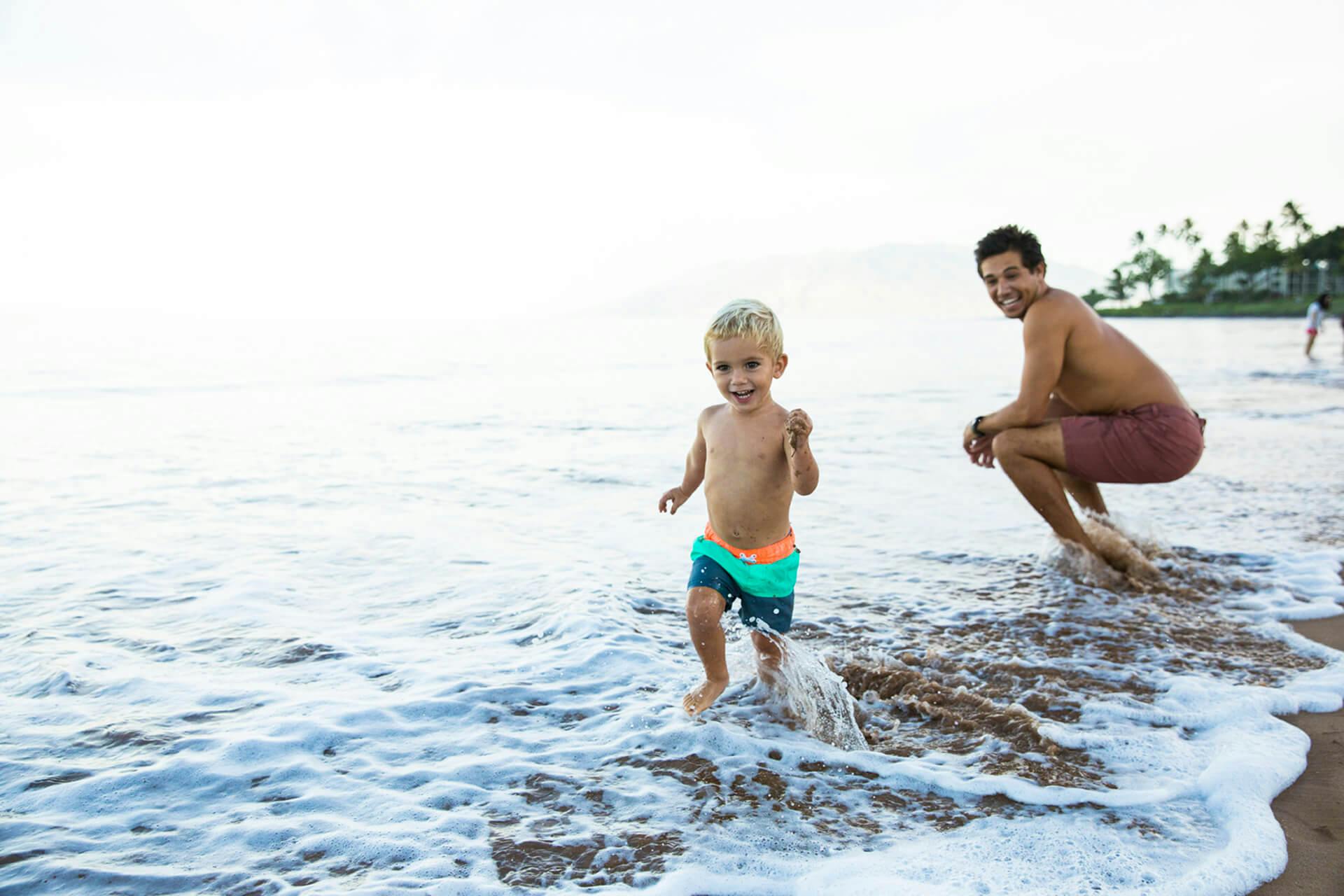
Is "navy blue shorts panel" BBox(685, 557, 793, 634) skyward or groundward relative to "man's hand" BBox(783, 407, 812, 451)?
groundward

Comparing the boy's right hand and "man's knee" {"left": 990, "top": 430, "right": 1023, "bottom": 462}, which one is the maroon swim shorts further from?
the boy's right hand

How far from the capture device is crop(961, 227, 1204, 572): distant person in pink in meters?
5.02

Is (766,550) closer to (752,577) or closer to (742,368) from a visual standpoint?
(752,577)

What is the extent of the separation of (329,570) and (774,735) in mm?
3138

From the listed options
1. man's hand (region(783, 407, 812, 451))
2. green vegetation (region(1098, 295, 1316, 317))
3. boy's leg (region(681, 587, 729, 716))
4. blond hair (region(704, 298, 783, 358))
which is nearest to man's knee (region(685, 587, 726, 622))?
boy's leg (region(681, 587, 729, 716))

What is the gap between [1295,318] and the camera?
57750 mm

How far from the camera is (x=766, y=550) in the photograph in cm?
347

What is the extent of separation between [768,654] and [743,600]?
0.22m

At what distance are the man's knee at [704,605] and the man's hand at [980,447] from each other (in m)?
2.45


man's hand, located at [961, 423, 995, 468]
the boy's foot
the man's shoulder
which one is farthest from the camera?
man's hand, located at [961, 423, 995, 468]

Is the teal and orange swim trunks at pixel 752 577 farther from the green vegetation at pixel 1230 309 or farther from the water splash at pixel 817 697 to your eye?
the green vegetation at pixel 1230 309

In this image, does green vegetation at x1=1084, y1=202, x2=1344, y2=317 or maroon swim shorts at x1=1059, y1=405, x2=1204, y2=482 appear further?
green vegetation at x1=1084, y1=202, x2=1344, y2=317

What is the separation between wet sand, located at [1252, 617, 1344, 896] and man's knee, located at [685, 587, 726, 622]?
172 centimetres


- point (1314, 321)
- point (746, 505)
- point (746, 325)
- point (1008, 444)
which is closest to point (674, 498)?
point (746, 505)
